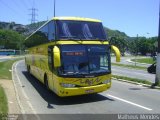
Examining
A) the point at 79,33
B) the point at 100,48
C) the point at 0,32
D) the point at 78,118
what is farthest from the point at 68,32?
the point at 0,32

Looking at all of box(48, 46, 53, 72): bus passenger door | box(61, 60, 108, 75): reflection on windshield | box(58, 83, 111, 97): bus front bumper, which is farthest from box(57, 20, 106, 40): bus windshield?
box(58, 83, 111, 97): bus front bumper

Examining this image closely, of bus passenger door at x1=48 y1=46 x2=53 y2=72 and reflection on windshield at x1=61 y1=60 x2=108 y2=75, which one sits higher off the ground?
bus passenger door at x1=48 y1=46 x2=53 y2=72

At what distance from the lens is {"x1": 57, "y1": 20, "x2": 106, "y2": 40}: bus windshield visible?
1448 cm

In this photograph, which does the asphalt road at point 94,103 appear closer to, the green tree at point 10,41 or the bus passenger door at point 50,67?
the bus passenger door at point 50,67

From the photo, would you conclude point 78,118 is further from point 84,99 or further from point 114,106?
point 84,99

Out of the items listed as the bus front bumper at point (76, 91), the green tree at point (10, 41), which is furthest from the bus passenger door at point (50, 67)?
the green tree at point (10, 41)

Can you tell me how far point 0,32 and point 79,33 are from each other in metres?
141

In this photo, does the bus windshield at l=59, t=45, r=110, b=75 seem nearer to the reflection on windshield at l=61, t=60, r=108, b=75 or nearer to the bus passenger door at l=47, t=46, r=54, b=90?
the reflection on windshield at l=61, t=60, r=108, b=75

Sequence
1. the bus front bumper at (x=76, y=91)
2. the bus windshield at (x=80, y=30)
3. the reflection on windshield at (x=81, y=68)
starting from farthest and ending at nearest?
the bus windshield at (x=80, y=30) < the reflection on windshield at (x=81, y=68) < the bus front bumper at (x=76, y=91)

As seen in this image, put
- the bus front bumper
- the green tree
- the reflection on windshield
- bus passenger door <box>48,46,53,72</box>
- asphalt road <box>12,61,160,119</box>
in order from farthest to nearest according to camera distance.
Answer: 1. the green tree
2. bus passenger door <box>48,46,53,72</box>
3. the reflection on windshield
4. the bus front bumper
5. asphalt road <box>12,61,160,119</box>

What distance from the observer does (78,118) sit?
11.1 metres

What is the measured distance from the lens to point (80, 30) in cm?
1481

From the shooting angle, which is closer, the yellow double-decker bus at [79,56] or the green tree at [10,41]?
the yellow double-decker bus at [79,56]

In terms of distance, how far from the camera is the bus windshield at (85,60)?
13.9m
